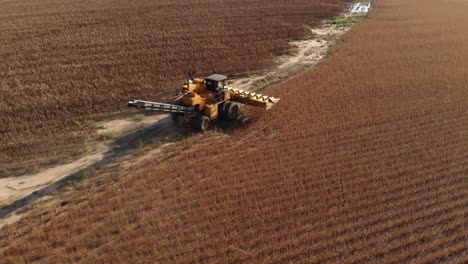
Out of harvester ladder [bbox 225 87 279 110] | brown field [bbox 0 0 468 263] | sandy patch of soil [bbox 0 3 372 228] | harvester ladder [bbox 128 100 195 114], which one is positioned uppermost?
harvester ladder [bbox 128 100 195 114]

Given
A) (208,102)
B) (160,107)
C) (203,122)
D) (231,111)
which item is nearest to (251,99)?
(231,111)

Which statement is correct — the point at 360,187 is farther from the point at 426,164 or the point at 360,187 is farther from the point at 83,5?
the point at 83,5

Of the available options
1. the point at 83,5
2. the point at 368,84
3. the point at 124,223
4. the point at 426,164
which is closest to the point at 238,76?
the point at 368,84

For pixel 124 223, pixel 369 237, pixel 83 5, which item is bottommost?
pixel 369 237

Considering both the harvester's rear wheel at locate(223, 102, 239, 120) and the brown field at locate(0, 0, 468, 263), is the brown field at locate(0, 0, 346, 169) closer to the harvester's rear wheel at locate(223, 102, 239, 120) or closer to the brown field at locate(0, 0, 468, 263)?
the harvester's rear wheel at locate(223, 102, 239, 120)

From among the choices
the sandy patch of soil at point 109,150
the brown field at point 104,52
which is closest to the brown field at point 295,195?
the sandy patch of soil at point 109,150

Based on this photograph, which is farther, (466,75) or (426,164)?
(466,75)

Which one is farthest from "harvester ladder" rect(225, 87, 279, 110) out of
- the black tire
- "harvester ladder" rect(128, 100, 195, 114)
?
"harvester ladder" rect(128, 100, 195, 114)
